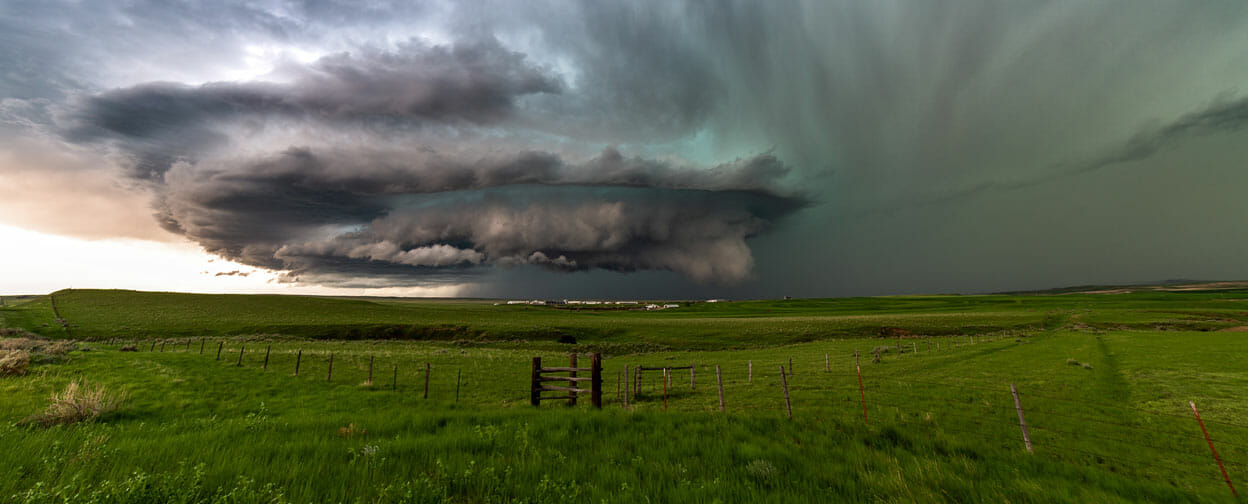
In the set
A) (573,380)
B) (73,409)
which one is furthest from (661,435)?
(73,409)

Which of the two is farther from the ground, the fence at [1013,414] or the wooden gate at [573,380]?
the wooden gate at [573,380]

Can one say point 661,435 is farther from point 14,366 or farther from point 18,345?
point 18,345

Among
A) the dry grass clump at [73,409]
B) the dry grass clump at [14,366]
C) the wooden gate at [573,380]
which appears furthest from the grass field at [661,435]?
the wooden gate at [573,380]

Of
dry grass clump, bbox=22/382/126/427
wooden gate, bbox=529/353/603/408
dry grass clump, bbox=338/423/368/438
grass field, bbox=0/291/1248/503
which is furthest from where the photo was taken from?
wooden gate, bbox=529/353/603/408

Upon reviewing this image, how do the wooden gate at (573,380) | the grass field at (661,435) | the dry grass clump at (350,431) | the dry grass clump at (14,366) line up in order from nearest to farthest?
1. the grass field at (661,435)
2. the dry grass clump at (350,431)
3. the wooden gate at (573,380)
4. the dry grass clump at (14,366)

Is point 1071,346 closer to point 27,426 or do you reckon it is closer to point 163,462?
point 163,462

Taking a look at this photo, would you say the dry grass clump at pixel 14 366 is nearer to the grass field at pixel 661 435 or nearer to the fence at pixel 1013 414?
the grass field at pixel 661 435

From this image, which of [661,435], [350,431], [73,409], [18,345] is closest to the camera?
[661,435]

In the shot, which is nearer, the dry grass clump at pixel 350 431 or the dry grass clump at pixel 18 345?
the dry grass clump at pixel 350 431

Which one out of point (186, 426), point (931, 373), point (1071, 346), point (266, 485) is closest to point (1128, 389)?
point (931, 373)

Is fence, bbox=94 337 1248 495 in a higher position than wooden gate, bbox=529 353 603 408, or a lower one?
lower

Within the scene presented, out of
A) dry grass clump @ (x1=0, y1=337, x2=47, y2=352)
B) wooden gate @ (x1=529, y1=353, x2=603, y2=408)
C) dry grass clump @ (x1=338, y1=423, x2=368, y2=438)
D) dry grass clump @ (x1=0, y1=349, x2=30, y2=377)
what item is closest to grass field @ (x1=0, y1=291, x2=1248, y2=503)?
dry grass clump @ (x1=338, y1=423, x2=368, y2=438)

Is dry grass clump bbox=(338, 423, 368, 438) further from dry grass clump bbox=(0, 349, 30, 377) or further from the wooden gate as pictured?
dry grass clump bbox=(0, 349, 30, 377)

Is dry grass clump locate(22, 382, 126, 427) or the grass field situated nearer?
the grass field
